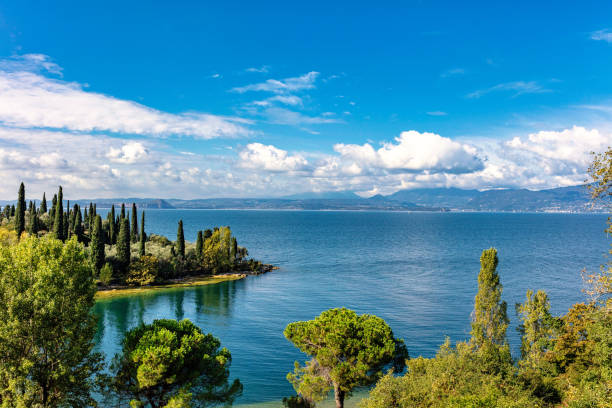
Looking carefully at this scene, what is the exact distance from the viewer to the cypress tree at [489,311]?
121 ft

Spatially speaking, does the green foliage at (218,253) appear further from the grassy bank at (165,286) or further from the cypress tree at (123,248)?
the cypress tree at (123,248)

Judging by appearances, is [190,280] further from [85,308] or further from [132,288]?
[85,308]

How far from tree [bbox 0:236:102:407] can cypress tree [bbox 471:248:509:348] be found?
32.0 meters

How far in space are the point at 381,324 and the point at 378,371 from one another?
358 cm

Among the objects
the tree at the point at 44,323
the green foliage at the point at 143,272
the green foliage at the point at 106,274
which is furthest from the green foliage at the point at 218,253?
the tree at the point at 44,323

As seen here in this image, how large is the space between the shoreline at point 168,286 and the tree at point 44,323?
51524 mm

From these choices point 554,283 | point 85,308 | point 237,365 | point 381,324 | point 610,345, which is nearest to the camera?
point 610,345

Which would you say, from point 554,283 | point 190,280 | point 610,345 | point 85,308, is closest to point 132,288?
point 190,280

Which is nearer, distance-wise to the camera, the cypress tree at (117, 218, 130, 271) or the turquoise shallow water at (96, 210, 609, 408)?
the turquoise shallow water at (96, 210, 609, 408)

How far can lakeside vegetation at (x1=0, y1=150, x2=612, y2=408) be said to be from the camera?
73.5 feet

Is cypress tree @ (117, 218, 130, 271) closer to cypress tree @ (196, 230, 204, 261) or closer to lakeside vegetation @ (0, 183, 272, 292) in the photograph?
lakeside vegetation @ (0, 183, 272, 292)

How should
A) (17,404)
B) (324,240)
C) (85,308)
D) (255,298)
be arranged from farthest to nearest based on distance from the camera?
(324,240) < (255,298) < (85,308) < (17,404)

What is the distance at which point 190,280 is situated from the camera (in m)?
98.8

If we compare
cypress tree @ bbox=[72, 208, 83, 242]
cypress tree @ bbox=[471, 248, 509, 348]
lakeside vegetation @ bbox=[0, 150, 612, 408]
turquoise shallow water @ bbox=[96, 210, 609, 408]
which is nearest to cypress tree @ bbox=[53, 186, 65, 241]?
cypress tree @ bbox=[72, 208, 83, 242]
